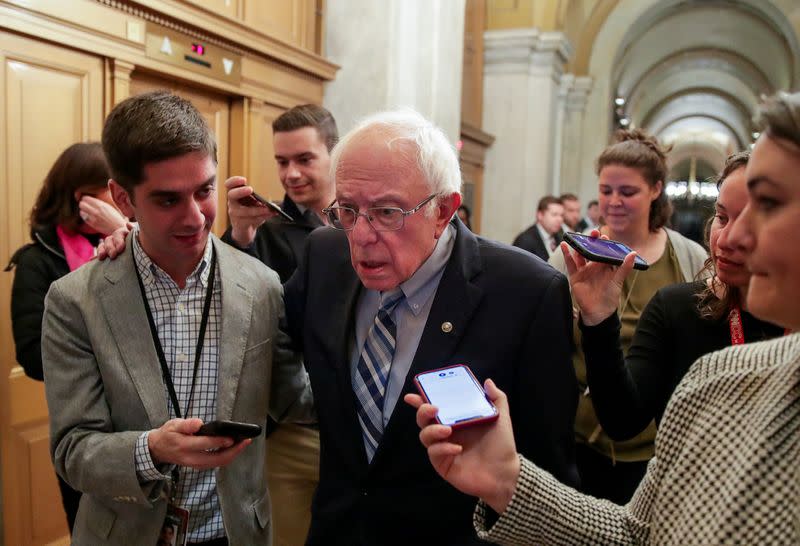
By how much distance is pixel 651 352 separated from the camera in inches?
85.4

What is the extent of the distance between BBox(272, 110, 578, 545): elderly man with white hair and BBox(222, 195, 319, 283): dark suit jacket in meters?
1.14

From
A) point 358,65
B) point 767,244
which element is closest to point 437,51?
point 358,65

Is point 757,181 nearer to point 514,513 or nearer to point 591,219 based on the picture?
point 514,513

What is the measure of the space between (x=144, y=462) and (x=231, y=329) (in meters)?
0.41

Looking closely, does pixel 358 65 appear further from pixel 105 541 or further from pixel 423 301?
pixel 105 541

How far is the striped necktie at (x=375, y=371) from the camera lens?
1847 mm

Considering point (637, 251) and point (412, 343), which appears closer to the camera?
point (412, 343)

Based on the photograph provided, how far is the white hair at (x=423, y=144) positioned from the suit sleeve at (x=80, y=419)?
30.3 inches

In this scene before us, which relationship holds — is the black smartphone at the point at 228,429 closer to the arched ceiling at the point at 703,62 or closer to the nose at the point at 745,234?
the nose at the point at 745,234

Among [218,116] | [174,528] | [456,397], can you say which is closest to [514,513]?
[456,397]

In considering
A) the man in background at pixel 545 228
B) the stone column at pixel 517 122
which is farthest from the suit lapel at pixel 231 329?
the stone column at pixel 517 122

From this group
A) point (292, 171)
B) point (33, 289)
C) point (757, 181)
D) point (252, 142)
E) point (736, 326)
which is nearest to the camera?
point (757, 181)

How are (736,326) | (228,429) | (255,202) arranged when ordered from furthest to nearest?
(255,202)
(736,326)
(228,429)

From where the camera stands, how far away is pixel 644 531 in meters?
1.36
